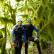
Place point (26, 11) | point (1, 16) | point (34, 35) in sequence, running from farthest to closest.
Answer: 1. point (26, 11)
2. point (1, 16)
3. point (34, 35)

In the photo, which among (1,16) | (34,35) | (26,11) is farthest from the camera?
(26,11)

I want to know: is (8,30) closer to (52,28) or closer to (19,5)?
(19,5)

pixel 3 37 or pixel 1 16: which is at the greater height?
pixel 1 16

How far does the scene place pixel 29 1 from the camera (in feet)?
30.9

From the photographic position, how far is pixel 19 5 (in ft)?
31.0

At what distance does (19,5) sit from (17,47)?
4.14m

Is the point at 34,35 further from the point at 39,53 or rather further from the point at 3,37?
the point at 3,37

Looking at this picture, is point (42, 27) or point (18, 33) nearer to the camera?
point (18, 33)

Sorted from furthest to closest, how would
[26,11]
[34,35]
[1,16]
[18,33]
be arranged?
[26,11] < [1,16] < [34,35] < [18,33]

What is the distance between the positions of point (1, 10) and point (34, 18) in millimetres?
1463

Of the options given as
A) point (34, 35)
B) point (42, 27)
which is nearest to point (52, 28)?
point (42, 27)

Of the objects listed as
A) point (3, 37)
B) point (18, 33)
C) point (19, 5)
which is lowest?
point (3, 37)

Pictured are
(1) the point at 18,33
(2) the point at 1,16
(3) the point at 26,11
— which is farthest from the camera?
(3) the point at 26,11

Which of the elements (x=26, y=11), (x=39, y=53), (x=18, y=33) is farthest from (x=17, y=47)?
(x=26, y=11)
